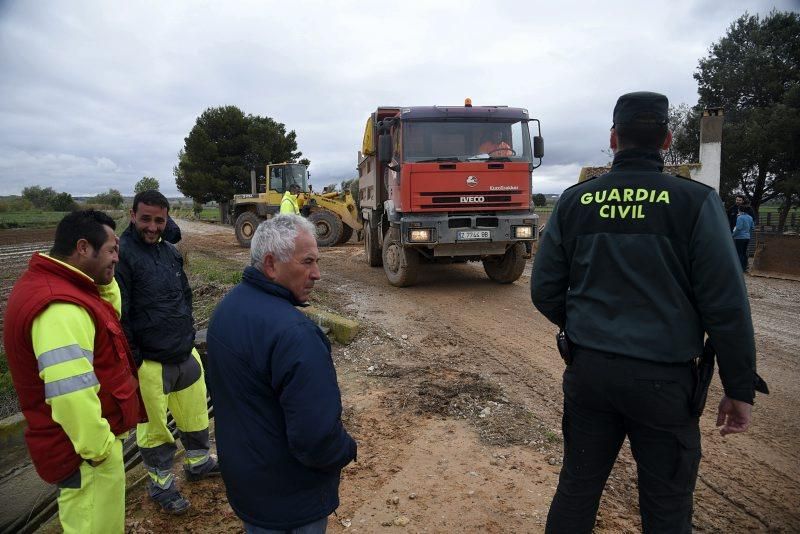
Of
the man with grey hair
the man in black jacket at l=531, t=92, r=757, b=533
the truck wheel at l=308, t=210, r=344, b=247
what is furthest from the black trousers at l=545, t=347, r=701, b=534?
the truck wheel at l=308, t=210, r=344, b=247

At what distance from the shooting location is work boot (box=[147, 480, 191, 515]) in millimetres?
2967

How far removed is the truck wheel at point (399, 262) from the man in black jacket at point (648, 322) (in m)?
6.15

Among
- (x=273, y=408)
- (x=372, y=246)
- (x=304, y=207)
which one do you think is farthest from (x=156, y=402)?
(x=304, y=207)

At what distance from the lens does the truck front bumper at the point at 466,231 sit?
25.1 feet

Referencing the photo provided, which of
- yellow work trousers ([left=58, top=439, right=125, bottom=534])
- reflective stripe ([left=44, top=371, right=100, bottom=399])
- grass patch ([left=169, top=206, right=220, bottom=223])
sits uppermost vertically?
grass patch ([left=169, top=206, right=220, bottom=223])

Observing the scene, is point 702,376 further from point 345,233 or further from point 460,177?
point 345,233

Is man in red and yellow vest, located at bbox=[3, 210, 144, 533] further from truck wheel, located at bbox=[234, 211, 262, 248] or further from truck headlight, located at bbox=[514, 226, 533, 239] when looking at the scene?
truck wheel, located at bbox=[234, 211, 262, 248]

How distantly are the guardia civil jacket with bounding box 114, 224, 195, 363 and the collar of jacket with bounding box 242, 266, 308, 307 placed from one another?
1.60 m

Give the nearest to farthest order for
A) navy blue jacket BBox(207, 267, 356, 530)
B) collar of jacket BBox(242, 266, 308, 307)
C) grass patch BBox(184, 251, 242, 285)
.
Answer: navy blue jacket BBox(207, 267, 356, 530), collar of jacket BBox(242, 266, 308, 307), grass patch BBox(184, 251, 242, 285)

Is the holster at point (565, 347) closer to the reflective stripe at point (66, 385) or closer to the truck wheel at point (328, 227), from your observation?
the reflective stripe at point (66, 385)

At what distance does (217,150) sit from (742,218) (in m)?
37.7

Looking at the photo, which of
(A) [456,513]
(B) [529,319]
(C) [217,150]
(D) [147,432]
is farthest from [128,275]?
(C) [217,150]

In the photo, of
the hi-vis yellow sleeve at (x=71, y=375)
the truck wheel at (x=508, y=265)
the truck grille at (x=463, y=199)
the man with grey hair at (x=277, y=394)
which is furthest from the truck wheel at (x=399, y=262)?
the man with grey hair at (x=277, y=394)

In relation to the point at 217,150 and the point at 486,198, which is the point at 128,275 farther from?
the point at 217,150
